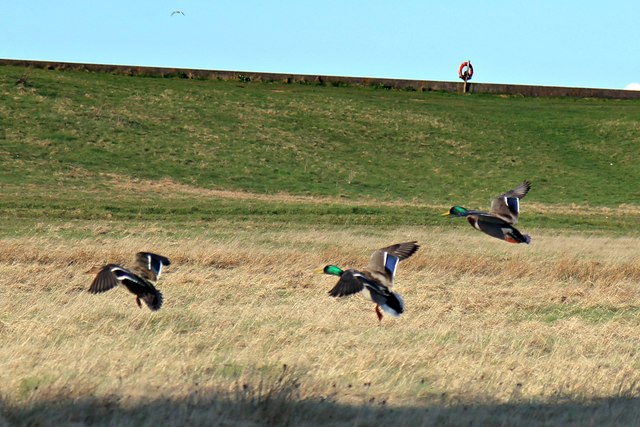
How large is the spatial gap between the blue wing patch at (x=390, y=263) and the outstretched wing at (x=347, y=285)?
67cm

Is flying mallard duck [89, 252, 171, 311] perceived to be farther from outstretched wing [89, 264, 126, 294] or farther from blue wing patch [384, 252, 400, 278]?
blue wing patch [384, 252, 400, 278]

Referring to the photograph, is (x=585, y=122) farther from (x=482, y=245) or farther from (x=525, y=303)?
(x=525, y=303)

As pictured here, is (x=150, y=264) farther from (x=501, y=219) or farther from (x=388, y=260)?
(x=501, y=219)

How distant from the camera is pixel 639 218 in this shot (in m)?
37.4

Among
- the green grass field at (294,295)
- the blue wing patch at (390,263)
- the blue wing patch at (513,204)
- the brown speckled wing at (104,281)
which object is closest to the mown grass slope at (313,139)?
the green grass field at (294,295)

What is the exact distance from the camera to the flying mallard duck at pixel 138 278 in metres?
10.8

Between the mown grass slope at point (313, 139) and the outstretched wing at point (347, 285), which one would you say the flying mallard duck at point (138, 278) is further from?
the mown grass slope at point (313, 139)

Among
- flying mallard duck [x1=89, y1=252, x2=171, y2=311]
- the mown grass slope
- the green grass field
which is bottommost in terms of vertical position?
the mown grass slope

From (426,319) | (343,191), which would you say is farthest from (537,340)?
(343,191)

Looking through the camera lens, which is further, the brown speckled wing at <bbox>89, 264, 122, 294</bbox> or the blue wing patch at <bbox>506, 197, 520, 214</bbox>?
the blue wing patch at <bbox>506, 197, 520, 214</bbox>

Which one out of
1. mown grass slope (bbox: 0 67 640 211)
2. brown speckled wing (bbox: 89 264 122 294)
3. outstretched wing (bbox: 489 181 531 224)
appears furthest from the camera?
mown grass slope (bbox: 0 67 640 211)

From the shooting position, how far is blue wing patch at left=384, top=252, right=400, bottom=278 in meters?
10.8

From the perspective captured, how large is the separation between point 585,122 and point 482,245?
43.0m

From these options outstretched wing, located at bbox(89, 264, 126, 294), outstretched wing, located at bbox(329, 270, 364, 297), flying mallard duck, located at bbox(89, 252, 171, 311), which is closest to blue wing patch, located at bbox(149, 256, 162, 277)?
flying mallard duck, located at bbox(89, 252, 171, 311)
